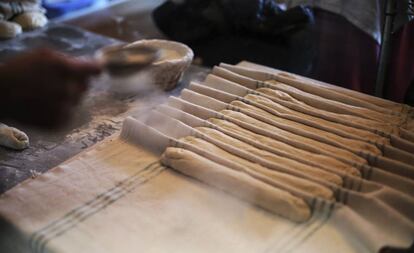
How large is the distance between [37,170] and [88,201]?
7.8 inches

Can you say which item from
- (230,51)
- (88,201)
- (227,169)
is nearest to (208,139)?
(227,169)

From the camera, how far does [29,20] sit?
174 centimetres

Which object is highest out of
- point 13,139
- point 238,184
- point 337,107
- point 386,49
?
point 386,49

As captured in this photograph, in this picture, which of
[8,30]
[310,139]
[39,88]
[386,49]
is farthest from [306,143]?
[8,30]

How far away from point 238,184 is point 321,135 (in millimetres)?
255

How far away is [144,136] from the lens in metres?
1.00

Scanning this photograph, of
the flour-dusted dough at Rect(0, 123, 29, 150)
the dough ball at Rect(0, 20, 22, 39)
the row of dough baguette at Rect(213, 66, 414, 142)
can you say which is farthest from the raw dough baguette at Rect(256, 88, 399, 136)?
the dough ball at Rect(0, 20, 22, 39)

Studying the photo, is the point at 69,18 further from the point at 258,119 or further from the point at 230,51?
the point at 258,119

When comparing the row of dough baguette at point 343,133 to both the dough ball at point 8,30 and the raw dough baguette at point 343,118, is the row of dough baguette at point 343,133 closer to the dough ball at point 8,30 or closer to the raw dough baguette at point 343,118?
the raw dough baguette at point 343,118

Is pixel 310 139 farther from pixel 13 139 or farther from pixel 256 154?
pixel 13 139

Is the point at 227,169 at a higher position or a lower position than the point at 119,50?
lower

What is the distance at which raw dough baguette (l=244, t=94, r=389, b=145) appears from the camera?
96cm

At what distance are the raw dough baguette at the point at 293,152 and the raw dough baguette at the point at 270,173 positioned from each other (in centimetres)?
4

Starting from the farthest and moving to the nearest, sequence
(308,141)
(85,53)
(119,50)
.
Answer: (85,53) < (119,50) < (308,141)
